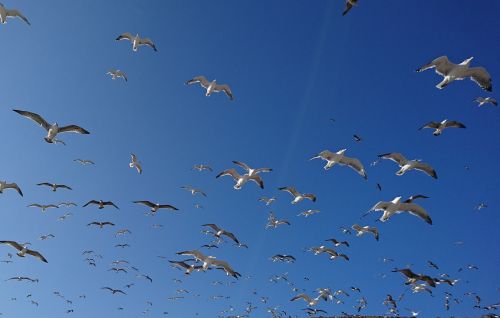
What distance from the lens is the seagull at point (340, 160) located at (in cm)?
2464

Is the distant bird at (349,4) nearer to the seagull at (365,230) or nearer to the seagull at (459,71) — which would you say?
the seagull at (459,71)

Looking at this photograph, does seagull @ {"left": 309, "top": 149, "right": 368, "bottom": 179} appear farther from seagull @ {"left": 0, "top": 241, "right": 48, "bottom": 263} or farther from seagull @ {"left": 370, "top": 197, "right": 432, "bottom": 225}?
seagull @ {"left": 0, "top": 241, "right": 48, "bottom": 263}

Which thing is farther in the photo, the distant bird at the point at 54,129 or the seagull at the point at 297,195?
the seagull at the point at 297,195

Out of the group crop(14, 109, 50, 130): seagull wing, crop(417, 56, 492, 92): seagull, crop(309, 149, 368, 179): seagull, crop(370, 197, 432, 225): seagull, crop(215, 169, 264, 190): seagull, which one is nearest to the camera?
crop(417, 56, 492, 92): seagull

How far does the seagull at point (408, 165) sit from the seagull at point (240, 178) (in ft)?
25.2

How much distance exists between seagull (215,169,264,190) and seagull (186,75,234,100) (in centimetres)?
464

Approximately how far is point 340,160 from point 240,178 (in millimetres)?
6242

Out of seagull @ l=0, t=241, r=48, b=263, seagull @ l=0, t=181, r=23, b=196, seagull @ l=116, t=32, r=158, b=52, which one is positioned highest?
seagull @ l=116, t=32, r=158, b=52

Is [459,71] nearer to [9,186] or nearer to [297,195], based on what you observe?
[297,195]

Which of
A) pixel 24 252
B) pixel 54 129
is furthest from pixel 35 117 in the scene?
pixel 24 252

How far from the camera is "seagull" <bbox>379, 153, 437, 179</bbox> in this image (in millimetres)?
22250

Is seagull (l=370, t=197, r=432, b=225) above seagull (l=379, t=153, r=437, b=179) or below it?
below

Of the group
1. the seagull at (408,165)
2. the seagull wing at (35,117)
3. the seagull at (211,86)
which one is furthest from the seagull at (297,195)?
the seagull wing at (35,117)

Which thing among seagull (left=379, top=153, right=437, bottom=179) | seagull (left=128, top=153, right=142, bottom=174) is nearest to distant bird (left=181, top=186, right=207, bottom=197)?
seagull (left=128, top=153, right=142, bottom=174)
